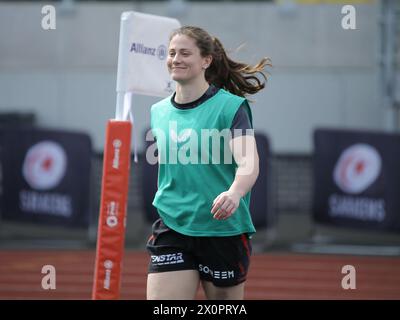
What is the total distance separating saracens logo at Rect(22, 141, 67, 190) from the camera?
1282cm

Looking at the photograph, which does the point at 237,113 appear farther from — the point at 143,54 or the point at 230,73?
the point at 143,54

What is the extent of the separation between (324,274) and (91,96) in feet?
28.6

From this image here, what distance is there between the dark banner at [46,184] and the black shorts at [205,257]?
8168mm

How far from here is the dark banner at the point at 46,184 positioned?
12.8 metres

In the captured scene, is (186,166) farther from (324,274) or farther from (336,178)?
(336,178)

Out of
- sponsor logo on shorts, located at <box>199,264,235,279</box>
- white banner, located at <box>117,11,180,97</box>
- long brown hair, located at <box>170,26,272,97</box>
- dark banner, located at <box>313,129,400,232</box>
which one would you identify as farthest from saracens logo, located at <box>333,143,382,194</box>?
A: sponsor logo on shorts, located at <box>199,264,235,279</box>

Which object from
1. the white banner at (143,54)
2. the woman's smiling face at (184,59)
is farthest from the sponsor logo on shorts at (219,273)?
the white banner at (143,54)

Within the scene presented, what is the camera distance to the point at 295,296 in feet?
29.8

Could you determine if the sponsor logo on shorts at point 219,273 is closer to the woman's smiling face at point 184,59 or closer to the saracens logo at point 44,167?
the woman's smiling face at point 184,59

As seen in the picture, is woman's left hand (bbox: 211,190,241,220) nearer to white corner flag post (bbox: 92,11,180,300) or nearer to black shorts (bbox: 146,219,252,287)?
black shorts (bbox: 146,219,252,287)

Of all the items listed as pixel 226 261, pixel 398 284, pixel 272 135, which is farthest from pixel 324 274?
pixel 272 135

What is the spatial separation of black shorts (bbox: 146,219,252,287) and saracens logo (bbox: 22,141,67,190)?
8.25m

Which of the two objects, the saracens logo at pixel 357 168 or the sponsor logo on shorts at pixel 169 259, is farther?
the saracens logo at pixel 357 168

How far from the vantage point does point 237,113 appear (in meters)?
4.76
